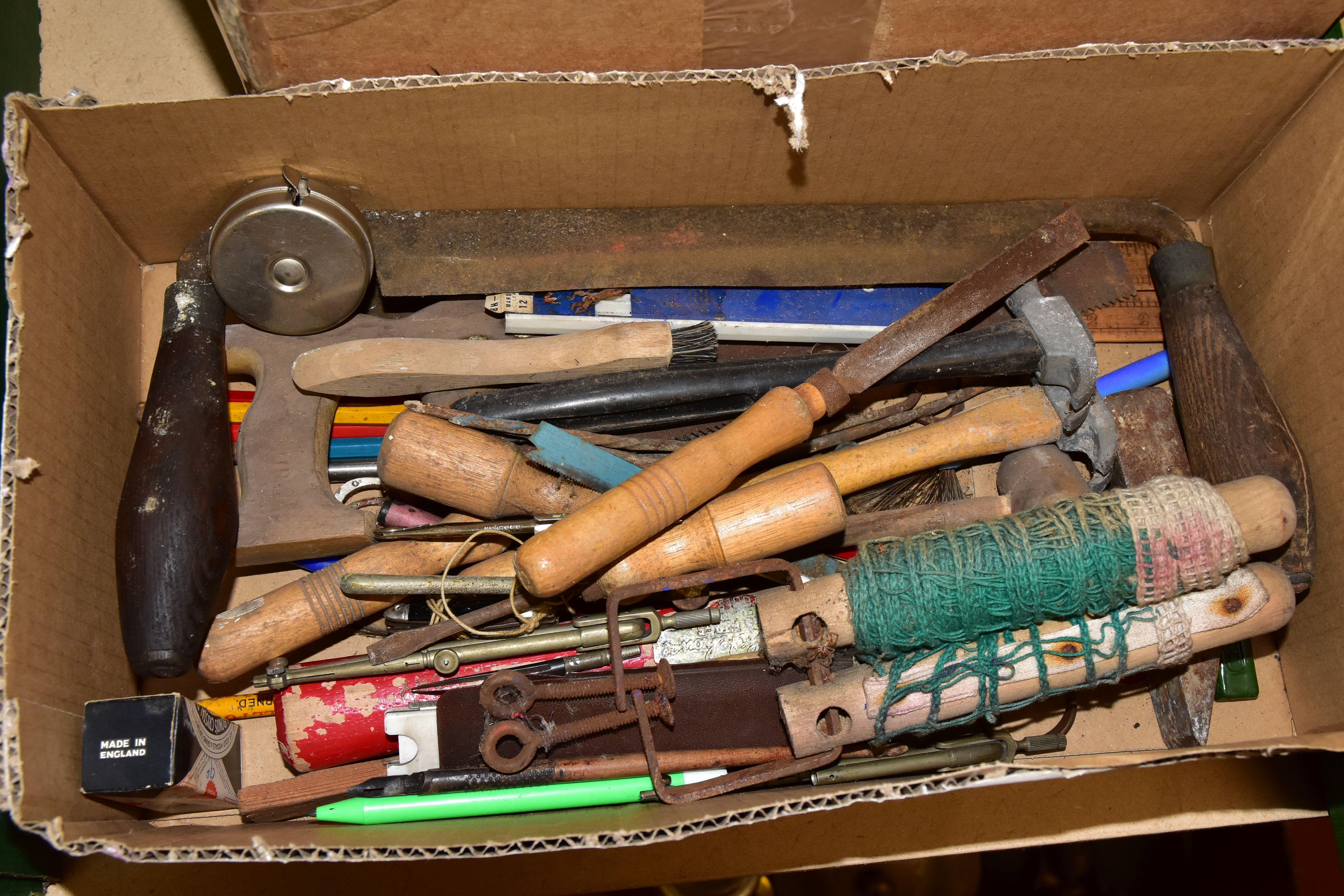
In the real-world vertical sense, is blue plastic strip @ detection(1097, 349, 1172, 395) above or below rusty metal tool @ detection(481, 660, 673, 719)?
above

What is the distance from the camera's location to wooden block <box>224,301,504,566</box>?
5.46 feet

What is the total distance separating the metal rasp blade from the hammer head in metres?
0.17

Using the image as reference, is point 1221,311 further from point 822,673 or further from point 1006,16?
point 822,673

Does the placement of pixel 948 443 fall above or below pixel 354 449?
below

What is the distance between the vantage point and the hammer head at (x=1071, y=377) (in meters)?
1.67

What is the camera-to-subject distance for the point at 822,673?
4.94ft

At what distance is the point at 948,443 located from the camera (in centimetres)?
171

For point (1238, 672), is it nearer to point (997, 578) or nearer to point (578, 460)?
point (997, 578)

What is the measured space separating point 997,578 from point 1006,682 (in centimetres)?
18

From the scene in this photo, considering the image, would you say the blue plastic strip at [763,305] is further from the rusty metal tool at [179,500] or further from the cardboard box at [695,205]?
the rusty metal tool at [179,500]

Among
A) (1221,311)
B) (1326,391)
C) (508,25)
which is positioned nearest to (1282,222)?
(1221,311)

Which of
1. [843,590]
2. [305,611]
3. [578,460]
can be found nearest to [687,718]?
[843,590]

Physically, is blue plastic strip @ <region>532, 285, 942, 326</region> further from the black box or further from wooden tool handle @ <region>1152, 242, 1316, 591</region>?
the black box

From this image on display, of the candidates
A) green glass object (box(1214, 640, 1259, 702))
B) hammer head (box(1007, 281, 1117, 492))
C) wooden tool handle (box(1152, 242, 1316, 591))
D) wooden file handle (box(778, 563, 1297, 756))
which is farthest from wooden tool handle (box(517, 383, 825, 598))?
green glass object (box(1214, 640, 1259, 702))
